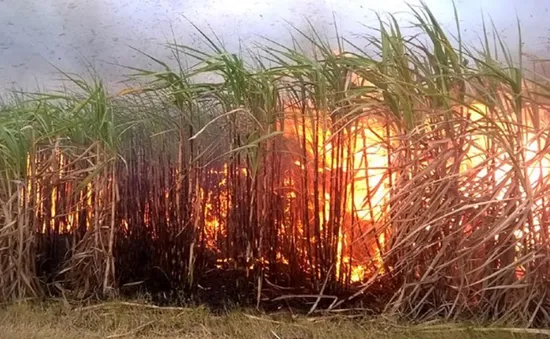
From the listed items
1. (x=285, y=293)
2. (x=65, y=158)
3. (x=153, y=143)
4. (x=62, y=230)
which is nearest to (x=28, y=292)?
(x=62, y=230)

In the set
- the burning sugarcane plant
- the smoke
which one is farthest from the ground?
the smoke

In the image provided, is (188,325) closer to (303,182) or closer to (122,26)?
(303,182)

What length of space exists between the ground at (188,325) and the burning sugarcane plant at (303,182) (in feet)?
0.19

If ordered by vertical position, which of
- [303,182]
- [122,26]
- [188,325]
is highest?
[122,26]

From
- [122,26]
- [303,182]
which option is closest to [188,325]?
[303,182]

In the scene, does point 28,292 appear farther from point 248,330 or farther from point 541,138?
point 541,138

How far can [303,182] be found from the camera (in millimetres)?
1155

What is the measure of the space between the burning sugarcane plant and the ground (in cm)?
6

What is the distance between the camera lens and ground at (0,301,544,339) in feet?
3.30

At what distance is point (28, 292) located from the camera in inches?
47.9

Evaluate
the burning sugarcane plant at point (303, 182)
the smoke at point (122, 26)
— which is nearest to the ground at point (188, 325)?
the burning sugarcane plant at point (303, 182)

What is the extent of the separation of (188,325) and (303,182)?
34 cm

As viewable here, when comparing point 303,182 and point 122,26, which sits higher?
point 122,26

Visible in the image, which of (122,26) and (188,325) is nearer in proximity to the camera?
(188,325)
